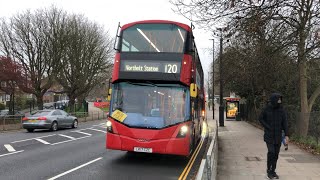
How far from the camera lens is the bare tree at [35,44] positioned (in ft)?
117

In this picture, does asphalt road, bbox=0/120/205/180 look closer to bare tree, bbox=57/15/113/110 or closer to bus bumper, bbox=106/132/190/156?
bus bumper, bbox=106/132/190/156

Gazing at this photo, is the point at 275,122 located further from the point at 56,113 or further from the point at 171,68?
the point at 56,113

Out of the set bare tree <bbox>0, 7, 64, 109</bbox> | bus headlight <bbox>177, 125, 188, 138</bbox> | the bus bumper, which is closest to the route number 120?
bus headlight <bbox>177, 125, 188, 138</bbox>

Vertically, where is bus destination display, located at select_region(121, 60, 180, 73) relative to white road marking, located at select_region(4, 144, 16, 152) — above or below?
above

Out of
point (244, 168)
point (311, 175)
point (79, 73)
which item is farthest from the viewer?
point (79, 73)

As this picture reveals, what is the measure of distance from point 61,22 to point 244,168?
31.6 meters

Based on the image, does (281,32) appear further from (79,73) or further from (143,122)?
(79,73)

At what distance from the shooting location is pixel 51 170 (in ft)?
31.5

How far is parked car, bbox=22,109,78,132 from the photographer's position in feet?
73.0

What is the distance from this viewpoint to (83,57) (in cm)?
4109

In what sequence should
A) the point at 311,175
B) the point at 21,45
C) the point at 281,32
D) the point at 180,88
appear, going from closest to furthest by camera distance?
the point at 311,175
the point at 180,88
the point at 281,32
the point at 21,45

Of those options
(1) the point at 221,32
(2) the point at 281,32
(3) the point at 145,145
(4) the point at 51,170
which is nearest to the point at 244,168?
(3) the point at 145,145

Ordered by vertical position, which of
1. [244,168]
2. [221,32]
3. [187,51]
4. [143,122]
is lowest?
[244,168]

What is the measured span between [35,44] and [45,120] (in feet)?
52.9
